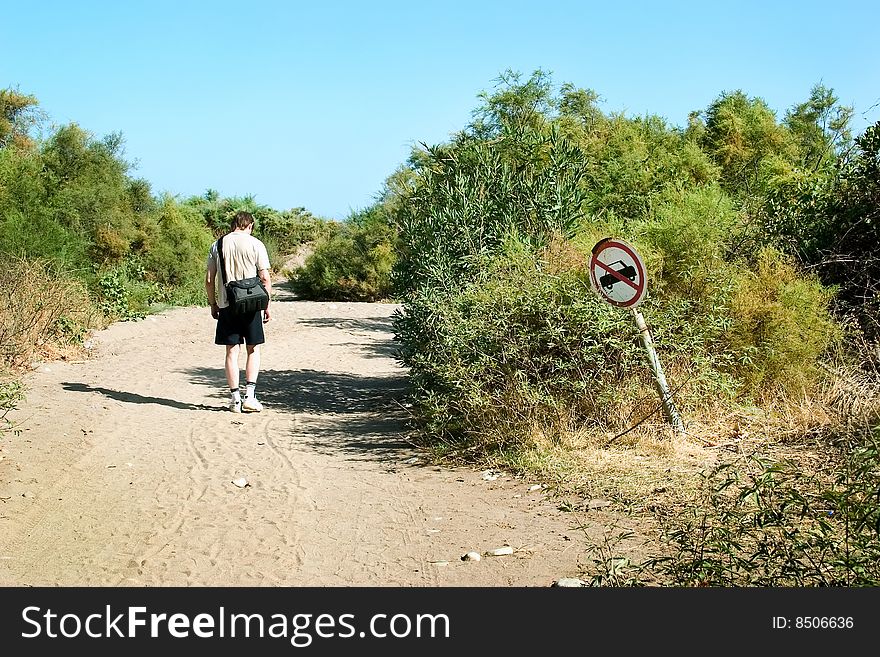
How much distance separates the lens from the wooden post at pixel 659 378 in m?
7.77

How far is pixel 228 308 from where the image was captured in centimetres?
998

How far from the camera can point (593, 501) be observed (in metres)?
6.38

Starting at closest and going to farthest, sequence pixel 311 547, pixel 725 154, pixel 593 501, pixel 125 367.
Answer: pixel 311 547 < pixel 593 501 < pixel 125 367 < pixel 725 154

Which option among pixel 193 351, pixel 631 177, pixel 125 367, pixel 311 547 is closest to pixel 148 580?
pixel 311 547

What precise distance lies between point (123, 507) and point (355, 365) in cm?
846

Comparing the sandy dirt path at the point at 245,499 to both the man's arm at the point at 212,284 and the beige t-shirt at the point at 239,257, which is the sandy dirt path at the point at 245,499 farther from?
the beige t-shirt at the point at 239,257

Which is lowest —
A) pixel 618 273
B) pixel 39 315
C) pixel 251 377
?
pixel 251 377

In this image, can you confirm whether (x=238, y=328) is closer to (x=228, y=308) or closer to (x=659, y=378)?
(x=228, y=308)

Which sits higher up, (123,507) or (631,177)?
(631,177)

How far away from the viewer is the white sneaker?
1016cm

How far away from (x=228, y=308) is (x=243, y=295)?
Answer: 0.25 meters

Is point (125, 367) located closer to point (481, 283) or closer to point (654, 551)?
point (481, 283)

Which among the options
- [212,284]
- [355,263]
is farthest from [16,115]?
[212,284]

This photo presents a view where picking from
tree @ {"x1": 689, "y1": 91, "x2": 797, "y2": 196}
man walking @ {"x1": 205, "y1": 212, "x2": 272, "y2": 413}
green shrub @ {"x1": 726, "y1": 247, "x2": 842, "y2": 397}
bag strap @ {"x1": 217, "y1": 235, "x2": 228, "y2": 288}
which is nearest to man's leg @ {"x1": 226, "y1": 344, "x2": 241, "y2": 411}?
man walking @ {"x1": 205, "y1": 212, "x2": 272, "y2": 413}
